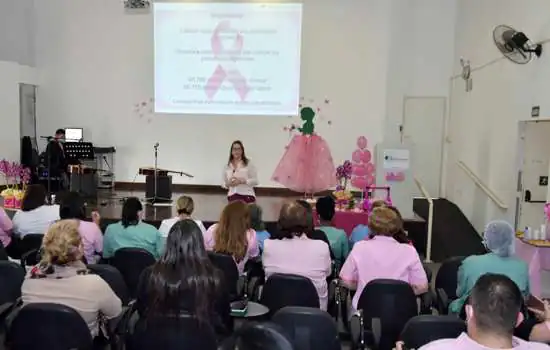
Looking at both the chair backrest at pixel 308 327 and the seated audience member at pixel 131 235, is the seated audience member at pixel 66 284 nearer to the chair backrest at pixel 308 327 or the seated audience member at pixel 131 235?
the chair backrest at pixel 308 327

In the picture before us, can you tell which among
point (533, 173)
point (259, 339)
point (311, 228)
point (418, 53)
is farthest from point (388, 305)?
point (418, 53)

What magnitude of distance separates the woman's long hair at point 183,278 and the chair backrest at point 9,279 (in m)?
1.36

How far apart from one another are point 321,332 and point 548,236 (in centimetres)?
346

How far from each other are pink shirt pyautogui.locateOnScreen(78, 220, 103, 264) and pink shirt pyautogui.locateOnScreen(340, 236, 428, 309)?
212 centimetres

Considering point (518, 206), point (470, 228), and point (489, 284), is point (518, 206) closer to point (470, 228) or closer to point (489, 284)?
point (470, 228)

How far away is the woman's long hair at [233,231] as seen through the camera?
154 inches

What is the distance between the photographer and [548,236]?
5059 millimetres

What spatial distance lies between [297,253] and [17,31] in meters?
10.3

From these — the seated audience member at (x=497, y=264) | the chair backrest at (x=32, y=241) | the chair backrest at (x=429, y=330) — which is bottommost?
the chair backrest at (x=32, y=241)

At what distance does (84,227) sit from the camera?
14.1ft

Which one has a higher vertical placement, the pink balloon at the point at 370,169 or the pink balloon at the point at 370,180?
the pink balloon at the point at 370,169

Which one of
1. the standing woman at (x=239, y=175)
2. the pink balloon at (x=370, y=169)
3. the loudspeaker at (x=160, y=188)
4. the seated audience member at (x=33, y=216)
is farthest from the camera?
the loudspeaker at (x=160, y=188)

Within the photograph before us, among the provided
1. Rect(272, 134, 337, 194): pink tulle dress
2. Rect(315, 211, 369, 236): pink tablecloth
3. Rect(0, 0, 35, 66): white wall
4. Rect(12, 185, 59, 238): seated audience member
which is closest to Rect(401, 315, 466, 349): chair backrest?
Rect(12, 185, 59, 238): seated audience member

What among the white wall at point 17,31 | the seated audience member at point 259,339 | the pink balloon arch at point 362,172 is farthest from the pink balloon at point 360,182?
the white wall at point 17,31
